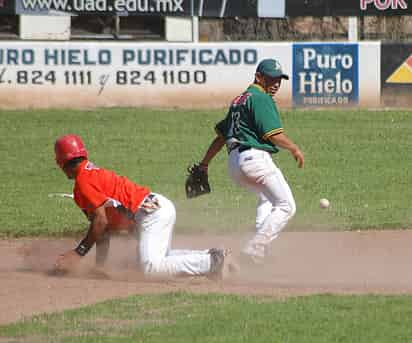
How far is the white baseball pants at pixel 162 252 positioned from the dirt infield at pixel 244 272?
12 centimetres

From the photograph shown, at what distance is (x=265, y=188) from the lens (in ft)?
31.9

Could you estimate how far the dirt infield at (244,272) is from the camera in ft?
27.7

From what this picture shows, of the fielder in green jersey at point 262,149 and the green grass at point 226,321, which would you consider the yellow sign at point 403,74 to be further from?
the green grass at point 226,321

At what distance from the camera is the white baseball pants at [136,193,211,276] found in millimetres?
8891

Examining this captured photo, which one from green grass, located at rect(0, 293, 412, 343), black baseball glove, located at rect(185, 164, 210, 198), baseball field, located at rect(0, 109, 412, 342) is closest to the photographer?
green grass, located at rect(0, 293, 412, 343)

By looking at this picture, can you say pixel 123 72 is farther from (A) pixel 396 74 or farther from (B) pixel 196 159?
(B) pixel 196 159

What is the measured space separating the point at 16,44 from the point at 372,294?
1484cm

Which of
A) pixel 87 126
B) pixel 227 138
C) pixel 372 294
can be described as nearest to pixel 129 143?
pixel 87 126

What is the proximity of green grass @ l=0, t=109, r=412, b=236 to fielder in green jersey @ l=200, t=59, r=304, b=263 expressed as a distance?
2.17 m

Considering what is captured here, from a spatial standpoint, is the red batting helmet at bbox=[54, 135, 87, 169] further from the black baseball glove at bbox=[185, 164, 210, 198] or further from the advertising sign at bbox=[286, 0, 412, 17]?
the advertising sign at bbox=[286, 0, 412, 17]

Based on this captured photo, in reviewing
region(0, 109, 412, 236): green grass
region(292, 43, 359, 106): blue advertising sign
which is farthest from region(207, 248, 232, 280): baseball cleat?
region(292, 43, 359, 106): blue advertising sign

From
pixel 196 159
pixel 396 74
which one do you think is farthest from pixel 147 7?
pixel 196 159

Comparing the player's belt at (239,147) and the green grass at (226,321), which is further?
the player's belt at (239,147)

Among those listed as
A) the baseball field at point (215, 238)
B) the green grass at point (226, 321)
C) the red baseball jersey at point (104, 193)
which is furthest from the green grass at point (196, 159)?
the green grass at point (226, 321)
